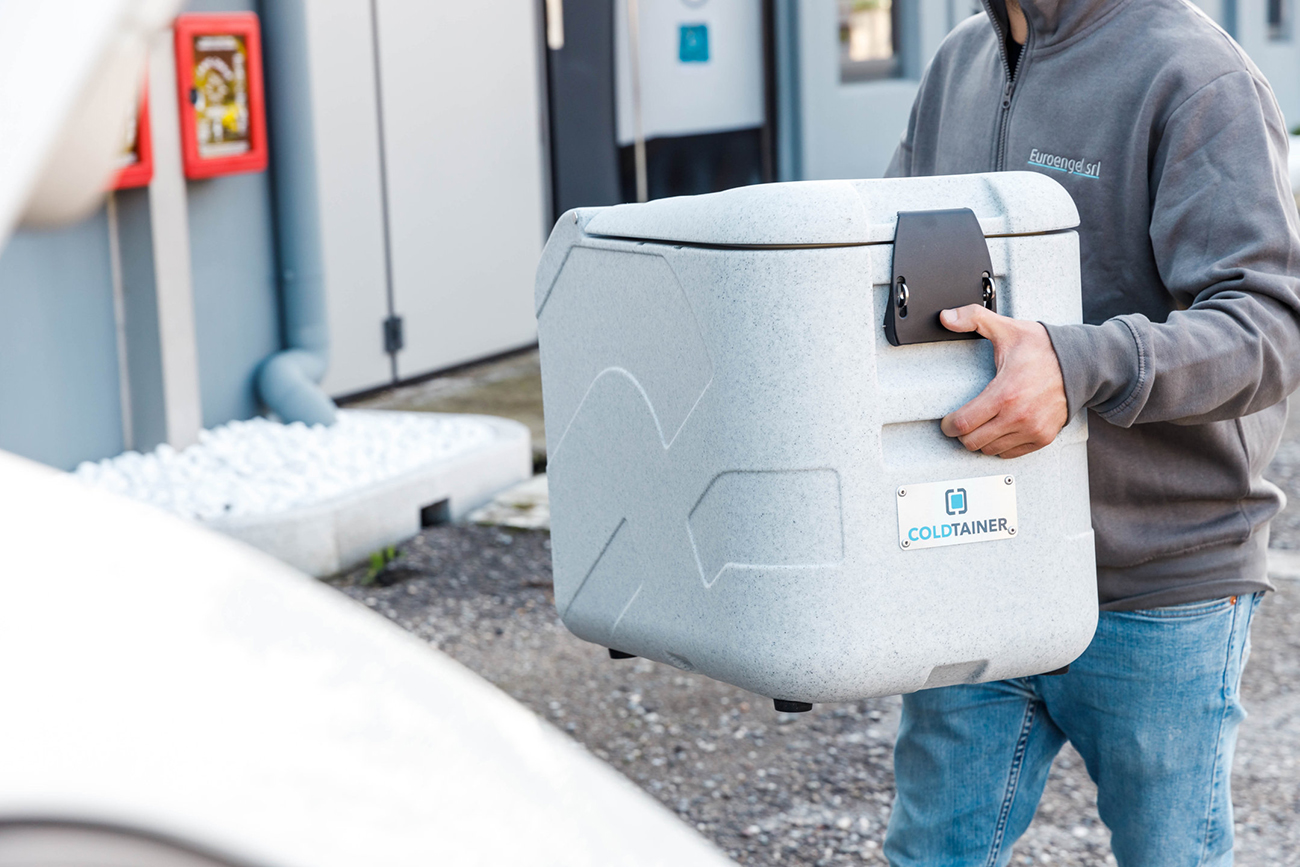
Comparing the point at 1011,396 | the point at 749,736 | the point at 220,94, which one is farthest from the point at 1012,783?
the point at 220,94

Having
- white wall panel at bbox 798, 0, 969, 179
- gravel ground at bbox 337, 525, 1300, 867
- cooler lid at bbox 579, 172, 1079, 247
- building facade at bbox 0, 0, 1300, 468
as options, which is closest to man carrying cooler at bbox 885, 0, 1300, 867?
cooler lid at bbox 579, 172, 1079, 247

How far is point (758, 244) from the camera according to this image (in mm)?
1366

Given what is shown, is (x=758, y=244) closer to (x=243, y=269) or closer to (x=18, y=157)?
(x=18, y=157)

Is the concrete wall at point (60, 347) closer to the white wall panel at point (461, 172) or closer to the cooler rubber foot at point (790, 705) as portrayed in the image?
the white wall panel at point (461, 172)

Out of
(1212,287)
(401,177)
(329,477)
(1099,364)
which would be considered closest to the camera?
(1099,364)

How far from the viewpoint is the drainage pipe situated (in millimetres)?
5152

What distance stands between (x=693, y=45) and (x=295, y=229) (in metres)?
2.90

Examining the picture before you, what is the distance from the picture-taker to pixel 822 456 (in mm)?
1362

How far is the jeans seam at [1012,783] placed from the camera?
1.90 meters

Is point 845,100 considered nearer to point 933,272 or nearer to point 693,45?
point 693,45

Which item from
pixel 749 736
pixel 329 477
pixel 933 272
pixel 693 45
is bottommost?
pixel 749 736

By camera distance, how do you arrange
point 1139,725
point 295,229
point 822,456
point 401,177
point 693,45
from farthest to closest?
1. point 693,45
2. point 401,177
3. point 295,229
4. point 1139,725
5. point 822,456

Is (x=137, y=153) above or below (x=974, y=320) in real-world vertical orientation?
above

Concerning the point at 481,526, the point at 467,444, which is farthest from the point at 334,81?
the point at 481,526
